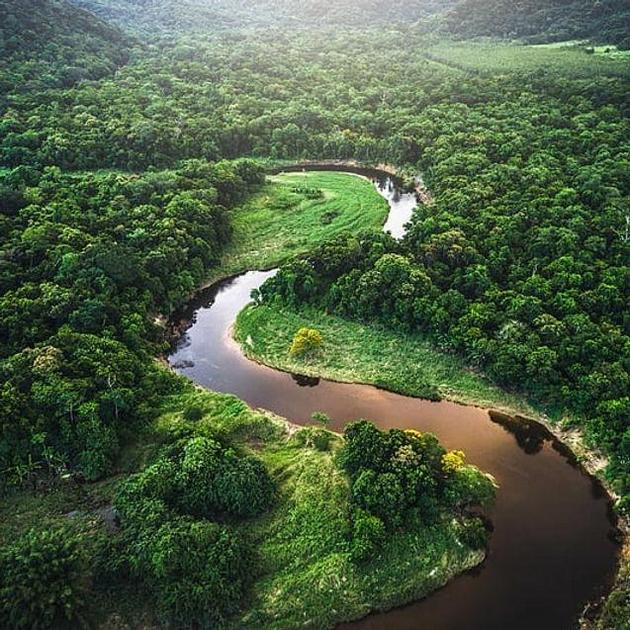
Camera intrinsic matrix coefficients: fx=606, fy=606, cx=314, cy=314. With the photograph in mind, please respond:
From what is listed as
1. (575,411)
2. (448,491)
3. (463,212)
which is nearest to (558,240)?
(463,212)

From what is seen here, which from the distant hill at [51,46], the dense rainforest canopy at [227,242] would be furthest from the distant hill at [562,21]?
the distant hill at [51,46]

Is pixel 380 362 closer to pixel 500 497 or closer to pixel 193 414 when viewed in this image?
pixel 500 497

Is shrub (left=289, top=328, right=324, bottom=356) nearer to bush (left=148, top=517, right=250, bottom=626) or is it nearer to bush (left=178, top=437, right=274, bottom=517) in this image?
bush (left=178, top=437, right=274, bottom=517)

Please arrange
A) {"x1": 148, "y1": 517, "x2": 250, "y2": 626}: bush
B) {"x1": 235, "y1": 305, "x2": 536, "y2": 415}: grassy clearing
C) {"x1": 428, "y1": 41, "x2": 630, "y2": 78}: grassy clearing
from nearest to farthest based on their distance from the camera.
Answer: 1. {"x1": 148, "y1": 517, "x2": 250, "y2": 626}: bush
2. {"x1": 235, "y1": 305, "x2": 536, "y2": 415}: grassy clearing
3. {"x1": 428, "y1": 41, "x2": 630, "y2": 78}: grassy clearing

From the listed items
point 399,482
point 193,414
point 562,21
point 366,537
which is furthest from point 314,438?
point 562,21

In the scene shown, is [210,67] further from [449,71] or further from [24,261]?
[24,261]

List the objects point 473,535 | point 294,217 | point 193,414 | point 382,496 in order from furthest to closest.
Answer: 1. point 294,217
2. point 193,414
3. point 382,496
4. point 473,535

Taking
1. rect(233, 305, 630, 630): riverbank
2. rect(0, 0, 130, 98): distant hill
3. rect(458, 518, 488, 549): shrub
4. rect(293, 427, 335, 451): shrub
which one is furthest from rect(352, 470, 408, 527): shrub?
rect(0, 0, 130, 98): distant hill
